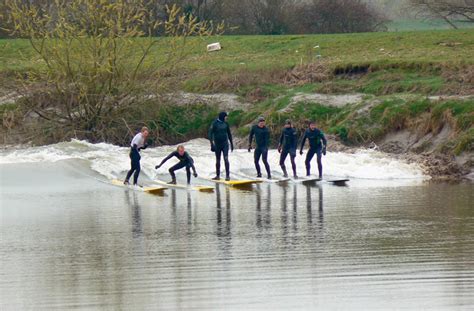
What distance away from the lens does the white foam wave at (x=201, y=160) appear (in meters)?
30.8

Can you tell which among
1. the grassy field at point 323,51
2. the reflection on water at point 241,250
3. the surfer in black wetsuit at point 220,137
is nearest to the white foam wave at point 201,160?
the surfer in black wetsuit at point 220,137

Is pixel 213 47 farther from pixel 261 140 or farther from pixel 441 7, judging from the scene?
pixel 261 140

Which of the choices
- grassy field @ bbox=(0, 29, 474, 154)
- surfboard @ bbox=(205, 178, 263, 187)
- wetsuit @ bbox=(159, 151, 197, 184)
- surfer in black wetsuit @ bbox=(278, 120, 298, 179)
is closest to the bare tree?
grassy field @ bbox=(0, 29, 474, 154)

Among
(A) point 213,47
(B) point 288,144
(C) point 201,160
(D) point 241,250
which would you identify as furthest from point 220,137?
(A) point 213,47

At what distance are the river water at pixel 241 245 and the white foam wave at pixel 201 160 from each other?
38 cm

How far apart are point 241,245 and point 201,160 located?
14.6 meters

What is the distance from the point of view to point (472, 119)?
3262 cm

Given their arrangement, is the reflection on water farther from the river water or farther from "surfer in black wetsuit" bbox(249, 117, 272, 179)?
"surfer in black wetsuit" bbox(249, 117, 272, 179)

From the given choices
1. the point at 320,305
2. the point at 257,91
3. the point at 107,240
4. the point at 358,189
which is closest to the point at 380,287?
the point at 320,305

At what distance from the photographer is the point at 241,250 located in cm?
1798

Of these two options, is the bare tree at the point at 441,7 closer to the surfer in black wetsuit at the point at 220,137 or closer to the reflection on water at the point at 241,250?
the surfer in black wetsuit at the point at 220,137

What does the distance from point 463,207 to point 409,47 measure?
22.9 meters

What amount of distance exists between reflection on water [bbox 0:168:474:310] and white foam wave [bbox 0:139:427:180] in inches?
150

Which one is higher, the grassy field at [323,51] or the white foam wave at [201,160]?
→ the grassy field at [323,51]
